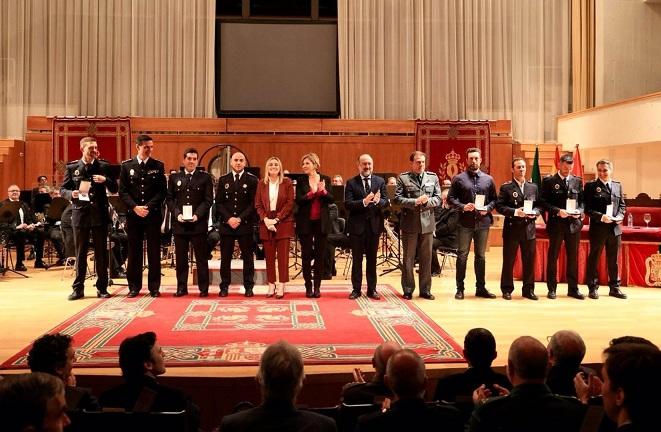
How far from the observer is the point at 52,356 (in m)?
2.79

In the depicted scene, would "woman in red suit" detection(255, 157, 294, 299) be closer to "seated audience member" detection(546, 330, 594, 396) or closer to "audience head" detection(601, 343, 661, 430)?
"seated audience member" detection(546, 330, 594, 396)

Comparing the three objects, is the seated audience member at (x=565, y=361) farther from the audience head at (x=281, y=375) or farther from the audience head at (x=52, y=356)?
the audience head at (x=52, y=356)

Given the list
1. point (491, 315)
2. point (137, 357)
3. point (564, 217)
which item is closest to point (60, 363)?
point (137, 357)

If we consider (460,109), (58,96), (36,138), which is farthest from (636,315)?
(58,96)

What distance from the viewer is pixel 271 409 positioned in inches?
90.5

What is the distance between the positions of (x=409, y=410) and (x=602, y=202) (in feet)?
19.7

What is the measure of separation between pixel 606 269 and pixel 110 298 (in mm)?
5591

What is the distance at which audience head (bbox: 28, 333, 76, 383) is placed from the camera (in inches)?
110

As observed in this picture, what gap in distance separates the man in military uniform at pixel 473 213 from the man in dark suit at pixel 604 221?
104cm

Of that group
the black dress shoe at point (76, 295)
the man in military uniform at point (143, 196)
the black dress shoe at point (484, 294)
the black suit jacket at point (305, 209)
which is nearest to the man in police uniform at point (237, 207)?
the black suit jacket at point (305, 209)

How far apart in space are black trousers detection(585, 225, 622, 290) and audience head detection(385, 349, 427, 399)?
5868mm

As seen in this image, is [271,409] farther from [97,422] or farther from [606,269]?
[606,269]

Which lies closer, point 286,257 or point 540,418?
point 540,418

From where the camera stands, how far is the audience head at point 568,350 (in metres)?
2.97
